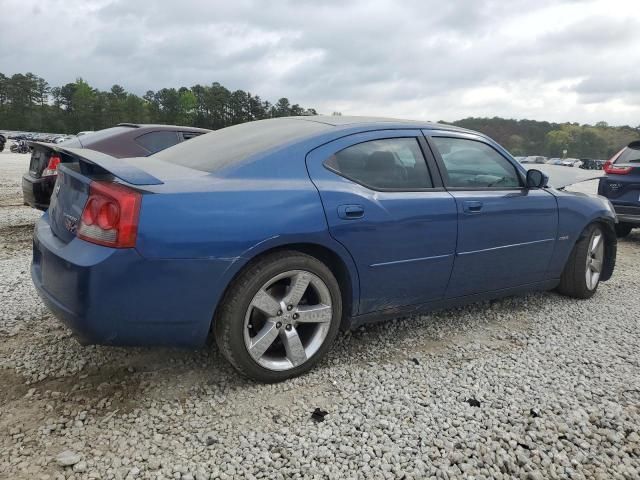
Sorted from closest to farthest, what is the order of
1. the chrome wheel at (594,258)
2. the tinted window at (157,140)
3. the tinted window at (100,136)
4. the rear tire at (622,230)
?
1. the chrome wheel at (594,258)
2. the tinted window at (100,136)
3. the tinted window at (157,140)
4. the rear tire at (622,230)

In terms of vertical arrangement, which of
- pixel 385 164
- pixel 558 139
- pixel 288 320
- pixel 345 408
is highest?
pixel 558 139

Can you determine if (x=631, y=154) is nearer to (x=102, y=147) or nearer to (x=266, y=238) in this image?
(x=266, y=238)

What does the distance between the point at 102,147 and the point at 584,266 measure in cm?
536

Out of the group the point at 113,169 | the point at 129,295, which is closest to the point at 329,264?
the point at 129,295

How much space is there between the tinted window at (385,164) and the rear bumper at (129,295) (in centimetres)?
95

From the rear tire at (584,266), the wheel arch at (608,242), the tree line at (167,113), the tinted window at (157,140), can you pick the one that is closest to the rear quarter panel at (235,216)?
the rear tire at (584,266)

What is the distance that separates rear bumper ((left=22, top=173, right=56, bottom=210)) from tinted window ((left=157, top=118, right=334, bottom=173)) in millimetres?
2890

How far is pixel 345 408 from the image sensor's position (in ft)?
8.05

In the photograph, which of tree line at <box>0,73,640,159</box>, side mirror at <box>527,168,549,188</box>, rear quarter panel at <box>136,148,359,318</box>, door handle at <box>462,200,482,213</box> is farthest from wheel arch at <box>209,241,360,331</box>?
tree line at <box>0,73,640,159</box>

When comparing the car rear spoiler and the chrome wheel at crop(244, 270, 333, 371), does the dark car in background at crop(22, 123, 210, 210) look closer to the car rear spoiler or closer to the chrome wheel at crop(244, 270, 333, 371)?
the car rear spoiler

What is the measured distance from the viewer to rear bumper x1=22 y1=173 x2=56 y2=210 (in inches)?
216

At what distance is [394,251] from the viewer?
2889 millimetres

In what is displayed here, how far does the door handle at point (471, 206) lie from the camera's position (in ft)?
10.5

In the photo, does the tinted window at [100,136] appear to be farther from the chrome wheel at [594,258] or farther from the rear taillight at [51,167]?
the chrome wheel at [594,258]
